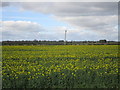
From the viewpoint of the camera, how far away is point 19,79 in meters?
8.34

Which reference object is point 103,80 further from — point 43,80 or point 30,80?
point 30,80

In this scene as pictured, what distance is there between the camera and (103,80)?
8.33 metres

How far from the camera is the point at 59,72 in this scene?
9.38 metres

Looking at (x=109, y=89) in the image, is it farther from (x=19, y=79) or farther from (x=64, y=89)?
(x=19, y=79)

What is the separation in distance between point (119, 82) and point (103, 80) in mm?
665

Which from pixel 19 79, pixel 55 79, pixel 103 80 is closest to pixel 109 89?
pixel 103 80

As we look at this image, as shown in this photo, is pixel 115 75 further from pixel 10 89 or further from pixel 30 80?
pixel 10 89

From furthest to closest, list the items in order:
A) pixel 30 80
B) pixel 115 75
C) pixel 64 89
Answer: pixel 115 75 < pixel 30 80 < pixel 64 89

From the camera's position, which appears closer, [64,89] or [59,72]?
[64,89]

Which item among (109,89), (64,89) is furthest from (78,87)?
(109,89)

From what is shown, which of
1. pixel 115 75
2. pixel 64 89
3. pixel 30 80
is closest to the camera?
pixel 64 89

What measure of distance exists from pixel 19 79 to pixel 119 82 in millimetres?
4268

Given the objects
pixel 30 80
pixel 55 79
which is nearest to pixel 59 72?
pixel 55 79

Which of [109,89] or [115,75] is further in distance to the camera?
[115,75]
